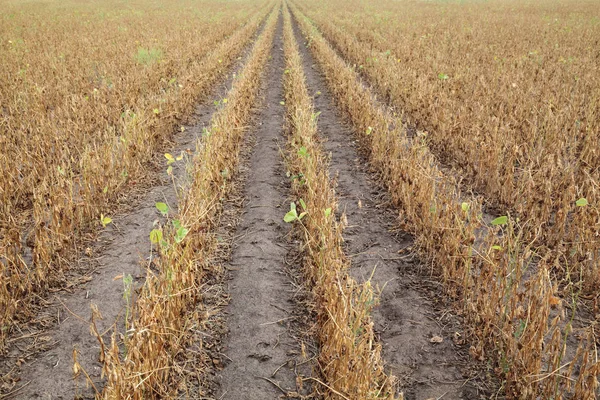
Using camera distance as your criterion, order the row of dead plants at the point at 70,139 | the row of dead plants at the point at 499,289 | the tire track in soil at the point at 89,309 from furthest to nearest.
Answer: the row of dead plants at the point at 70,139 → the tire track in soil at the point at 89,309 → the row of dead plants at the point at 499,289

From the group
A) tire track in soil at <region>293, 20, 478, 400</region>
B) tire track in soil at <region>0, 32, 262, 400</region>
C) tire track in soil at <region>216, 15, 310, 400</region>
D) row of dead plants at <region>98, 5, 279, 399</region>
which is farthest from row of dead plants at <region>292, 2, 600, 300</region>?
tire track in soil at <region>0, 32, 262, 400</region>

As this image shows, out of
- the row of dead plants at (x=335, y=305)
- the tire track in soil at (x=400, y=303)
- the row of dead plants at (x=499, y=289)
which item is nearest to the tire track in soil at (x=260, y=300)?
the row of dead plants at (x=335, y=305)

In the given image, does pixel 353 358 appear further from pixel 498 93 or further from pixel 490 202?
pixel 498 93

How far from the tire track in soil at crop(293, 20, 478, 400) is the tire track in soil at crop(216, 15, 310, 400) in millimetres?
599

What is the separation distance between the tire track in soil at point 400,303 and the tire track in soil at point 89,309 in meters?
1.66

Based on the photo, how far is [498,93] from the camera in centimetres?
714

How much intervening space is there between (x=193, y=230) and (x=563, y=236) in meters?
2.97

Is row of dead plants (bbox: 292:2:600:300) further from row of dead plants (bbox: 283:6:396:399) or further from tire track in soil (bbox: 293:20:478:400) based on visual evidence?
row of dead plants (bbox: 283:6:396:399)

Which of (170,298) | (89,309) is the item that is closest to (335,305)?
(170,298)

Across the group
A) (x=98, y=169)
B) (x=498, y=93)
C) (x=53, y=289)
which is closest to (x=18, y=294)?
(x=53, y=289)

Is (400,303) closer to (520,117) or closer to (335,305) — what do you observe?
(335,305)

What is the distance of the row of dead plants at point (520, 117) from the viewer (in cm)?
356

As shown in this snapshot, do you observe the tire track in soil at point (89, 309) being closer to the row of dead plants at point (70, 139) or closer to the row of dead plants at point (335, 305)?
the row of dead plants at point (70, 139)

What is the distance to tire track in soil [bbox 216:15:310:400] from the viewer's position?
2467mm
